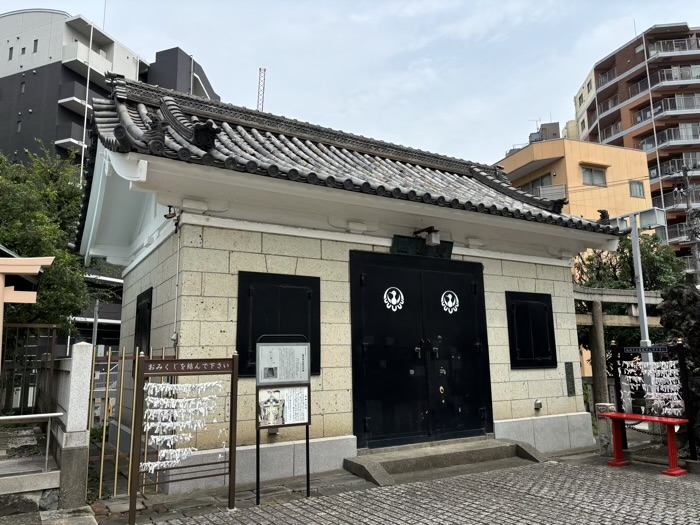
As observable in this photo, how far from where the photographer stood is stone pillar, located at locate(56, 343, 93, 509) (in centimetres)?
525

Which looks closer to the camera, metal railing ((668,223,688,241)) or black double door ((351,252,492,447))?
black double door ((351,252,492,447))

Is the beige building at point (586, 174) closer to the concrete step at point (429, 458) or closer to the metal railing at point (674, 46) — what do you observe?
the metal railing at point (674, 46)

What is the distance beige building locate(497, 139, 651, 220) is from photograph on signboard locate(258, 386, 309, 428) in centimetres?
2771

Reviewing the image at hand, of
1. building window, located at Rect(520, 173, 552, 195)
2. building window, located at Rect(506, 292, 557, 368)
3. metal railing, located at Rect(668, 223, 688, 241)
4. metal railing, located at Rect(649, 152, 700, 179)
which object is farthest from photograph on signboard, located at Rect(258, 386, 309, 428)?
metal railing, located at Rect(649, 152, 700, 179)

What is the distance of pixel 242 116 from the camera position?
9289 millimetres

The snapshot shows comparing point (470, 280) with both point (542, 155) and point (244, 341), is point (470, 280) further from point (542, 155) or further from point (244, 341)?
point (542, 155)

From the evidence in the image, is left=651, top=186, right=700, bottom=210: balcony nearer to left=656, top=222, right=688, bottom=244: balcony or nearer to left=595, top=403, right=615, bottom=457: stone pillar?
left=656, top=222, right=688, bottom=244: balcony

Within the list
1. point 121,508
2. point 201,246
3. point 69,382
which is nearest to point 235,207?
point 201,246

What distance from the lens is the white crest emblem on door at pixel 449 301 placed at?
855 centimetres

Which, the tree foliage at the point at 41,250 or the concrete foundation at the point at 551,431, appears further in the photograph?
the tree foliage at the point at 41,250

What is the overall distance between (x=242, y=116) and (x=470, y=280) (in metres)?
5.11

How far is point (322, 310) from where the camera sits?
7.45 m

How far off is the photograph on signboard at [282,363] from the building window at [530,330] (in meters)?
4.52

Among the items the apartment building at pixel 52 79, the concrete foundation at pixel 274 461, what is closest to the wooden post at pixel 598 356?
the concrete foundation at pixel 274 461
